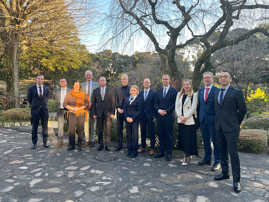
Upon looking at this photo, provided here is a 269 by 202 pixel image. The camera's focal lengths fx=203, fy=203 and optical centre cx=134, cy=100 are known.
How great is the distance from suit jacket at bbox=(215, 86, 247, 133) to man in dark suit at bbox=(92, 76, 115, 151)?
2.92 meters

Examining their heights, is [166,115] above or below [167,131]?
above

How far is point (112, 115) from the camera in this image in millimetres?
5422

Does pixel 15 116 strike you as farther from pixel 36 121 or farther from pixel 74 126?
pixel 74 126

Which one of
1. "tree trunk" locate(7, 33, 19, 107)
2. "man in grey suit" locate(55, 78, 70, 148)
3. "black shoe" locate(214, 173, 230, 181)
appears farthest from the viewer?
"tree trunk" locate(7, 33, 19, 107)

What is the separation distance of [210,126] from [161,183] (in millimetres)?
1571

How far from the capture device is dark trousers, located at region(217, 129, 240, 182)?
325 cm

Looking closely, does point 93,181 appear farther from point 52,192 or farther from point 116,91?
point 116,91

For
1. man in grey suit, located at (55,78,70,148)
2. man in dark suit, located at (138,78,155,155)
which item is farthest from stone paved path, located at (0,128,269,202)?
man in grey suit, located at (55,78,70,148)

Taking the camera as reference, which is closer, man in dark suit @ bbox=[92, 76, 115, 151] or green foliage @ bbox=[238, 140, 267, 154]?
man in dark suit @ bbox=[92, 76, 115, 151]

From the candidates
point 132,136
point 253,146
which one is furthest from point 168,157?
point 253,146

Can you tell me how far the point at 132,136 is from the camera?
4.98 m

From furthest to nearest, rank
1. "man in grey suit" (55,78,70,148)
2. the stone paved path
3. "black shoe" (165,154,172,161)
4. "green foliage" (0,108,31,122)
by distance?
"green foliage" (0,108,31,122), "man in grey suit" (55,78,70,148), "black shoe" (165,154,172,161), the stone paved path

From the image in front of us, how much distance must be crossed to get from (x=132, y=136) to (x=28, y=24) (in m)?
10.8

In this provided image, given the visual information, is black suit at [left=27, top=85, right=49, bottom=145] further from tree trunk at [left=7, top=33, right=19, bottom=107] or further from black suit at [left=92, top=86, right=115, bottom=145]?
tree trunk at [left=7, top=33, right=19, bottom=107]
